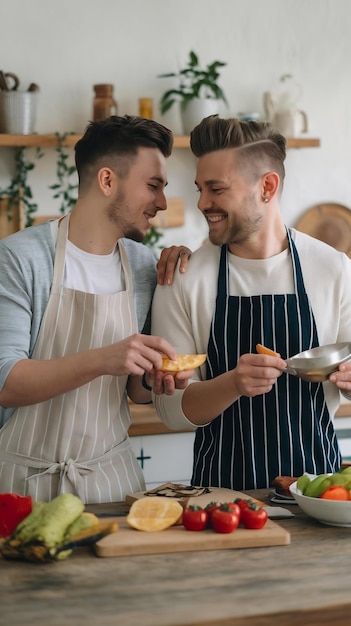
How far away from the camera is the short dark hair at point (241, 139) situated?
2.46 meters

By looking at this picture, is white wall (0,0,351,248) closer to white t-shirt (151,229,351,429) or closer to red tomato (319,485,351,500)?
white t-shirt (151,229,351,429)

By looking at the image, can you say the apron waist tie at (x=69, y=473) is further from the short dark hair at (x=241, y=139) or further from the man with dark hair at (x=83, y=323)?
the short dark hair at (x=241, y=139)

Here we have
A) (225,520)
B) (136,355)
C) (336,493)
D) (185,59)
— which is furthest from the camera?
(185,59)

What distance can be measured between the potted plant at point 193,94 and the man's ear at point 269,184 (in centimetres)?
194

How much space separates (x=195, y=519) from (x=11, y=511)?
377 mm

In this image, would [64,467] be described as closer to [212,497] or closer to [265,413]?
[212,497]

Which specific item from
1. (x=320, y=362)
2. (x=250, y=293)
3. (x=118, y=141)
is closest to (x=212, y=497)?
(x=320, y=362)

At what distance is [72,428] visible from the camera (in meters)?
2.32

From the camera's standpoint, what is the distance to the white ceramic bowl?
187 centimetres

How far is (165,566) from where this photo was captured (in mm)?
1659

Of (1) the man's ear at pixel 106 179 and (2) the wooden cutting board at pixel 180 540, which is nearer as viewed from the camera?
(2) the wooden cutting board at pixel 180 540

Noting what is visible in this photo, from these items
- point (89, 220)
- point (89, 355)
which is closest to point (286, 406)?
point (89, 355)

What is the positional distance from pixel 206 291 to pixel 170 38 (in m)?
2.40

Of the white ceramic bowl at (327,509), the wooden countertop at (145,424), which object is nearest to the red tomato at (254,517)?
the white ceramic bowl at (327,509)
